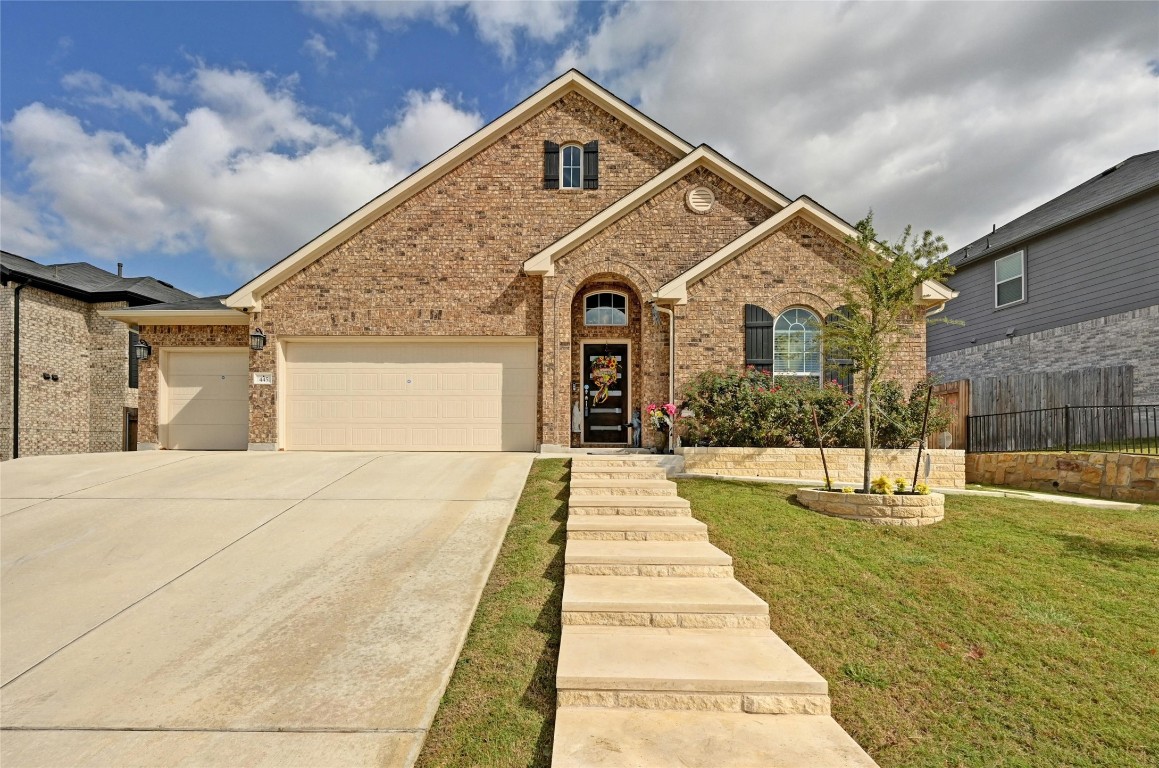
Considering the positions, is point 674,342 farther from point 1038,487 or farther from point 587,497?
point 1038,487

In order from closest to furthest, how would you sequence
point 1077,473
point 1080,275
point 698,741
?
1. point 698,741
2. point 1077,473
3. point 1080,275

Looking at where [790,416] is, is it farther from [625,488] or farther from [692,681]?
[692,681]

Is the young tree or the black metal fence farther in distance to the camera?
the black metal fence

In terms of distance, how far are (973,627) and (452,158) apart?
37.8 ft

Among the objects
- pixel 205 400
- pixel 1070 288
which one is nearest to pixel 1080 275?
pixel 1070 288

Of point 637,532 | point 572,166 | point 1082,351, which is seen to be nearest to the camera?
point 637,532

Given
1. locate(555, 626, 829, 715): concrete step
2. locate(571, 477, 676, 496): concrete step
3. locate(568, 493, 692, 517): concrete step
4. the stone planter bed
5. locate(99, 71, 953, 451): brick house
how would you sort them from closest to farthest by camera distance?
locate(555, 626, 829, 715): concrete step → locate(568, 493, 692, 517): concrete step → the stone planter bed → locate(571, 477, 676, 496): concrete step → locate(99, 71, 953, 451): brick house

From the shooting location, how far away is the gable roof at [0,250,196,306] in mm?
13555

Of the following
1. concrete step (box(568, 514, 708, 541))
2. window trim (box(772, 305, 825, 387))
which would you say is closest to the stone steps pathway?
concrete step (box(568, 514, 708, 541))

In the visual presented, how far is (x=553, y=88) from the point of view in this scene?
11836mm

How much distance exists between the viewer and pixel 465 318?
36.5 ft

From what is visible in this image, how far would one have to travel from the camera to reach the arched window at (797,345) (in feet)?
32.8

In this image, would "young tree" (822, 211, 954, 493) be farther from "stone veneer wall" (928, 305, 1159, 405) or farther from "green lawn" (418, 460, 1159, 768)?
"stone veneer wall" (928, 305, 1159, 405)

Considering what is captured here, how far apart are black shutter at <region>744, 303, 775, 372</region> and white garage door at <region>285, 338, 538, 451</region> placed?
4.29 meters
